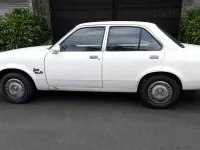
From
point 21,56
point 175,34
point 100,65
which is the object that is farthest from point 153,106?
point 175,34

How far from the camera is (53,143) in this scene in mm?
3939

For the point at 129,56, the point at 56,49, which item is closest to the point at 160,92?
the point at 129,56

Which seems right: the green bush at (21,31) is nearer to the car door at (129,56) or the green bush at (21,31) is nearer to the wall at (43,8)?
the wall at (43,8)

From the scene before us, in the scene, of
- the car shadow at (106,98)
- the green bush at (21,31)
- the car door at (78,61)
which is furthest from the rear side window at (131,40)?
the green bush at (21,31)

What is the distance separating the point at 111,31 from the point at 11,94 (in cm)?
226

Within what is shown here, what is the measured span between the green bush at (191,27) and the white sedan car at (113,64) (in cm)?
276

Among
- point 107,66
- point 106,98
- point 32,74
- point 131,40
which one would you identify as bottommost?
point 106,98

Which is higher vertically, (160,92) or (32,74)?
(32,74)

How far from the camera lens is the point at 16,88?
5.48 meters

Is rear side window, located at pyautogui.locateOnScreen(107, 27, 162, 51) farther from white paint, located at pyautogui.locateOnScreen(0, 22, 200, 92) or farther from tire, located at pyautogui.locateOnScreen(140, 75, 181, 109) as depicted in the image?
tire, located at pyautogui.locateOnScreen(140, 75, 181, 109)

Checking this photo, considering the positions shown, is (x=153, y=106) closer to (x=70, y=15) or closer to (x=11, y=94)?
(x=11, y=94)

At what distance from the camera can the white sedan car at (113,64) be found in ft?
16.3

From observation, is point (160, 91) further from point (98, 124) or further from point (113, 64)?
point (98, 124)

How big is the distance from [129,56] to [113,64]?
0.31m
